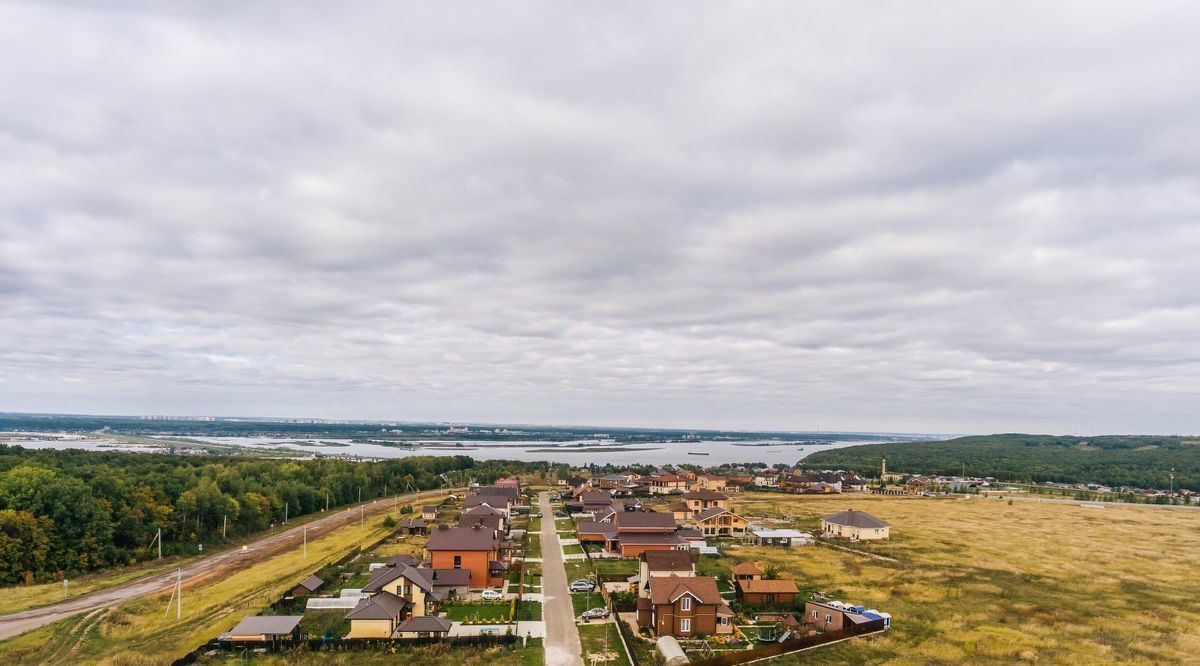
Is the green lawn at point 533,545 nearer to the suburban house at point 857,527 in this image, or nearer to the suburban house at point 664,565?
the suburban house at point 664,565

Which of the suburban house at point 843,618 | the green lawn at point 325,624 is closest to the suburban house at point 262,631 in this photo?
the green lawn at point 325,624

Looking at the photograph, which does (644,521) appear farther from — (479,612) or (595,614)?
(479,612)

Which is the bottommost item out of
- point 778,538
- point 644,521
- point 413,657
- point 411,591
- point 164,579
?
point 164,579

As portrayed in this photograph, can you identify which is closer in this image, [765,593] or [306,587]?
[765,593]

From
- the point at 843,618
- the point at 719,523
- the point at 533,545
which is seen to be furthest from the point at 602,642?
the point at 719,523

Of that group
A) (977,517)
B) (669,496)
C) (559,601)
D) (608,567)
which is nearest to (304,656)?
(559,601)

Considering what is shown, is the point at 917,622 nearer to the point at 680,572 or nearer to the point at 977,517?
the point at 680,572
